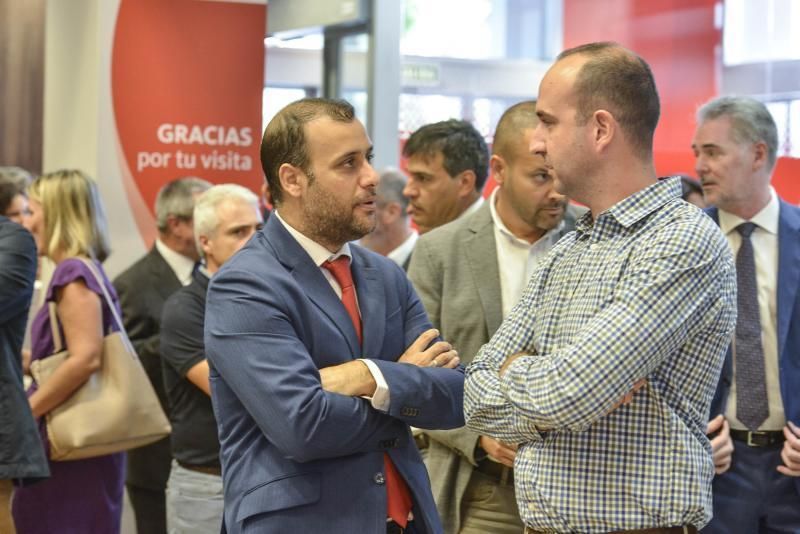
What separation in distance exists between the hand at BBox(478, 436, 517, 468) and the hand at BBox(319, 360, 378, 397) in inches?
21.1

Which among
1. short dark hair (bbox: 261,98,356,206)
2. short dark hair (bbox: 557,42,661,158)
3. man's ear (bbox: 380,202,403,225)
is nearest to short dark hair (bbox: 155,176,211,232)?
man's ear (bbox: 380,202,403,225)

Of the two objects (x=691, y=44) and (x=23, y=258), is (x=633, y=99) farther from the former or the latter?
(x=691, y=44)

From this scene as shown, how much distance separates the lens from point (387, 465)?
8.39ft

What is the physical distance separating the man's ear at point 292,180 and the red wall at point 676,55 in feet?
10.3

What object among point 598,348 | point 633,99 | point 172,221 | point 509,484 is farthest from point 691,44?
point 598,348

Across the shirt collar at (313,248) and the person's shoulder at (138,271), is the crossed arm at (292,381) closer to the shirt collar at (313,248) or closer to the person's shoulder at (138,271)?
the shirt collar at (313,248)

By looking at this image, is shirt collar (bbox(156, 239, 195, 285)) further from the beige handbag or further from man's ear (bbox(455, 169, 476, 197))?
man's ear (bbox(455, 169, 476, 197))

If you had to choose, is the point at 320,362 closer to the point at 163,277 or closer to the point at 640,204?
the point at 640,204

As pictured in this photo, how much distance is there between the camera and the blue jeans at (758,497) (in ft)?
11.5

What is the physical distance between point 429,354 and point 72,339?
199 cm

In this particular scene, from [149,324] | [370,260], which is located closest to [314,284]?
[370,260]

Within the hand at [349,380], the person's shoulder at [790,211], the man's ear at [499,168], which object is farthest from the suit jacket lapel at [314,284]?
the person's shoulder at [790,211]

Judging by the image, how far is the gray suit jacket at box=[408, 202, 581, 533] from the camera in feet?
10.7

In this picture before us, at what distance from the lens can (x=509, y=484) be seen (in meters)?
3.21
